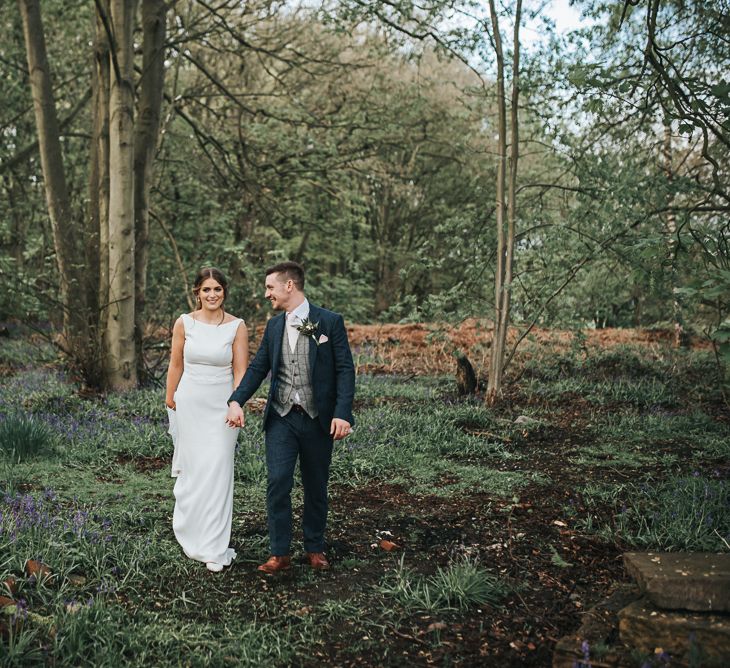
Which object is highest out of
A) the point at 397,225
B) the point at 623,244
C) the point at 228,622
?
the point at 397,225

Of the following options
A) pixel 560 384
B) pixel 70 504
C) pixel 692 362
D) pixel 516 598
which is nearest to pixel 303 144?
pixel 560 384

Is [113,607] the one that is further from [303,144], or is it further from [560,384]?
[303,144]

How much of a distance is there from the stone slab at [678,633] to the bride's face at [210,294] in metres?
3.21

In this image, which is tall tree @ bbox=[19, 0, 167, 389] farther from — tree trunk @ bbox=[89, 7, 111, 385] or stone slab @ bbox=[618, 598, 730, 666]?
stone slab @ bbox=[618, 598, 730, 666]

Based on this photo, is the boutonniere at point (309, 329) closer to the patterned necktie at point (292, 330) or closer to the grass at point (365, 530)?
the patterned necktie at point (292, 330)

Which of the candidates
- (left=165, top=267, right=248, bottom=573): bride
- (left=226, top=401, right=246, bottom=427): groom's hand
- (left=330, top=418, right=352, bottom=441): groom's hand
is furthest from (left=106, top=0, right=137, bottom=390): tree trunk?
(left=330, top=418, right=352, bottom=441): groom's hand

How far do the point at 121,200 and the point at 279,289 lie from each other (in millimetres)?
6609

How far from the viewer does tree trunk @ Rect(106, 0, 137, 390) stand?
10.5 m

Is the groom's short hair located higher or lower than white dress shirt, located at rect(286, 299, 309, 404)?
higher

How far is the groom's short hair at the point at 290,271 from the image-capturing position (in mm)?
4816

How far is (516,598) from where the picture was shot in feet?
14.5

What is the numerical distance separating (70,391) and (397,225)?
1907 cm

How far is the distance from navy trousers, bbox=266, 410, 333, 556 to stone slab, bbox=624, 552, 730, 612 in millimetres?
1978

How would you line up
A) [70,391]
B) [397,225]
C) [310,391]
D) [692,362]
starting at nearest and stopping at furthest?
[310,391] < [70,391] < [692,362] < [397,225]
